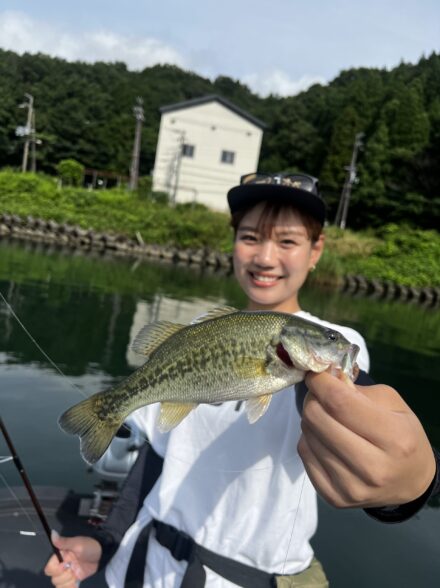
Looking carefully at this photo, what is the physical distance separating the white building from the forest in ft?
42.5

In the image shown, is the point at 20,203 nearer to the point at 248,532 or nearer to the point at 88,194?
the point at 88,194

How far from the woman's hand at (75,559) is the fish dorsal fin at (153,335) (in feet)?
4.34

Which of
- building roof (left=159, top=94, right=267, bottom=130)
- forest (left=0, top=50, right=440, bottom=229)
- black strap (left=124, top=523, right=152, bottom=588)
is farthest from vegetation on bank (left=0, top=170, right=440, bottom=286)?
black strap (left=124, top=523, right=152, bottom=588)

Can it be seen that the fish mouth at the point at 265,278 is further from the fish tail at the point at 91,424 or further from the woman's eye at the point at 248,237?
the fish tail at the point at 91,424

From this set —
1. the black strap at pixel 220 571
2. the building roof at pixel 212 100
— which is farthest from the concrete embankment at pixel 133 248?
the black strap at pixel 220 571

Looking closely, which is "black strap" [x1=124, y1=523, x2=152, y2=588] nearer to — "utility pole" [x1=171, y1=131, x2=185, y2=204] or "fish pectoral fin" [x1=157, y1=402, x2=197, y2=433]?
"fish pectoral fin" [x1=157, y1=402, x2=197, y2=433]

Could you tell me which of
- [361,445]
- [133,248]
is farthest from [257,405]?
[133,248]

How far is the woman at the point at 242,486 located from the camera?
7.23 feet

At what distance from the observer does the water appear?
192 inches

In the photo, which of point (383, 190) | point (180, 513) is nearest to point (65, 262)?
point (180, 513)

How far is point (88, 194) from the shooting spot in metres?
37.2

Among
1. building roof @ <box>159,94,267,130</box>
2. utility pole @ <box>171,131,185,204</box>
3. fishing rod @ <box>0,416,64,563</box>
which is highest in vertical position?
building roof @ <box>159,94,267,130</box>

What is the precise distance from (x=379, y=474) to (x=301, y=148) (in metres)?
63.8

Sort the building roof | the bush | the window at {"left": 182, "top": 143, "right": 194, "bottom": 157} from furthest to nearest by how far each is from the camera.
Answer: the bush, the window at {"left": 182, "top": 143, "right": 194, "bottom": 157}, the building roof
